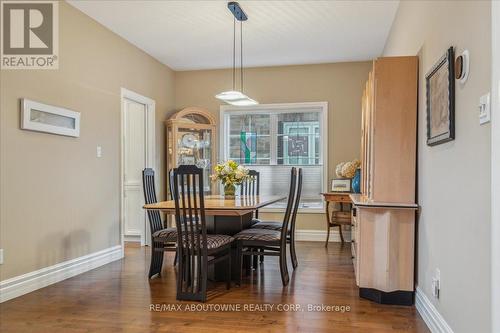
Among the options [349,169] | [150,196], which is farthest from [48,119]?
[349,169]

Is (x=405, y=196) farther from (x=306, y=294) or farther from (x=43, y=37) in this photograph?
(x=43, y=37)

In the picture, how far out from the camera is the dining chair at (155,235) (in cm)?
363

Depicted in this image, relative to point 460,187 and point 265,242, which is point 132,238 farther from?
point 460,187

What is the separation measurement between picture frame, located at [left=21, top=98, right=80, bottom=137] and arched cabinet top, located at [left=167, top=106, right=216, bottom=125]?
2.11 metres

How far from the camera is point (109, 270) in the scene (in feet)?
13.8

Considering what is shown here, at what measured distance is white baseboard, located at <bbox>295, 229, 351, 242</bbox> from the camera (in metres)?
5.93

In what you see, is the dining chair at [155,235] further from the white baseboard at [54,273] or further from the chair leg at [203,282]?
the white baseboard at [54,273]

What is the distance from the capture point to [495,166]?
161 centimetres

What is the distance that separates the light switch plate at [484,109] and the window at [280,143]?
14.0 ft

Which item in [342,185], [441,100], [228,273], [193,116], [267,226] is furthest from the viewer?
[193,116]

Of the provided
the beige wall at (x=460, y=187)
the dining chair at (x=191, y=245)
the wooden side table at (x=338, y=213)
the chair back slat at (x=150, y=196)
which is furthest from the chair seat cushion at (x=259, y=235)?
the wooden side table at (x=338, y=213)

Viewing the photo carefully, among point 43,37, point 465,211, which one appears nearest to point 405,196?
point 465,211

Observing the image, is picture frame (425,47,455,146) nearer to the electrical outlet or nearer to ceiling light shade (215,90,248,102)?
the electrical outlet

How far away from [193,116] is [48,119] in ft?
9.42
